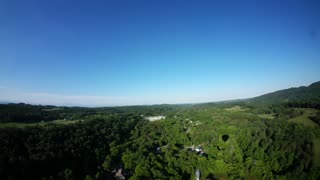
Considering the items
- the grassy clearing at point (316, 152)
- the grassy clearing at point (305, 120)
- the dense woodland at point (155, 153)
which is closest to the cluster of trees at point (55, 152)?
the dense woodland at point (155, 153)

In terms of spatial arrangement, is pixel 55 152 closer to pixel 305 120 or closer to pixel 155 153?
pixel 155 153

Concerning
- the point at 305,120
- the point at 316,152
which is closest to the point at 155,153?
the point at 316,152

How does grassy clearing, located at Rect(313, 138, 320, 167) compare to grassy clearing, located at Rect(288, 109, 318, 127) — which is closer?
grassy clearing, located at Rect(313, 138, 320, 167)

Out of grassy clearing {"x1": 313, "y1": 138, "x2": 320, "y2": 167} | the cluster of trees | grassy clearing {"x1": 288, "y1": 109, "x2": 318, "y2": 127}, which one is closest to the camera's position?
the cluster of trees

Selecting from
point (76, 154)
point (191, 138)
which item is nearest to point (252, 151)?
point (191, 138)

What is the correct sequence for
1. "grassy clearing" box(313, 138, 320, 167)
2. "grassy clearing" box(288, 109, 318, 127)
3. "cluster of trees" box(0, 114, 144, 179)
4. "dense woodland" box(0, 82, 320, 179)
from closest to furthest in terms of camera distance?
"cluster of trees" box(0, 114, 144, 179)
"dense woodland" box(0, 82, 320, 179)
"grassy clearing" box(313, 138, 320, 167)
"grassy clearing" box(288, 109, 318, 127)

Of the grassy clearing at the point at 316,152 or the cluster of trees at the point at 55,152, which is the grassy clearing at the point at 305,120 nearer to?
the grassy clearing at the point at 316,152

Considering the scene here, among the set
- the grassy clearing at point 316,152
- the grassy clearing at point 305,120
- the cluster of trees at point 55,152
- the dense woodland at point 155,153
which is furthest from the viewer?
the grassy clearing at point 305,120

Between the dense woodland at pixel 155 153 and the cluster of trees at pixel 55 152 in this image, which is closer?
the cluster of trees at pixel 55 152

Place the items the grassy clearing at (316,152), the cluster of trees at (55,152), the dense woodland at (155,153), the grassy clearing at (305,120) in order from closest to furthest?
1. the cluster of trees at (55,152)
2. the dense woodland at (155,153)
3. the grassy clearing at (316,152)
4. the grassy clearing at (305,120)

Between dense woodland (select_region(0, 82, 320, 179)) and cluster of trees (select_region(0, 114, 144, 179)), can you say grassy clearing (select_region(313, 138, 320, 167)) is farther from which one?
cluster of trees (select_region(0, 114, 144, 179))

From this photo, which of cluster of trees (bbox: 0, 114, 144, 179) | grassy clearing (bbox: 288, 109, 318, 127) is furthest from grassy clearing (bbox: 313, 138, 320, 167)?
cluster of trees (bbox: 0, 114, 144, 179)
